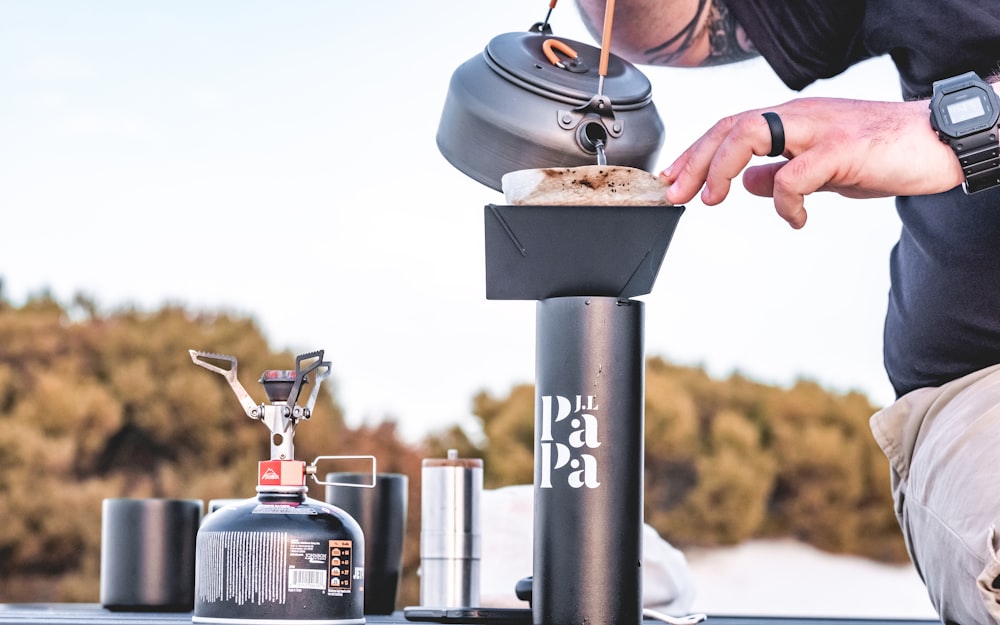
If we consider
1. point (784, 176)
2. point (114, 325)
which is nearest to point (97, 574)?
point (114, 325)

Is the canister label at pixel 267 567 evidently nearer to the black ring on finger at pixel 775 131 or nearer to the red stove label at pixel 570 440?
the red stove label at pixel 570 440

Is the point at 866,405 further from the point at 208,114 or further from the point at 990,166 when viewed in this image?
the point at 990,166

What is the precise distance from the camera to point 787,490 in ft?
20.7

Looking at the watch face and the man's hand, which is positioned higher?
the watch face

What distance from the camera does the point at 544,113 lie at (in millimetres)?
1415

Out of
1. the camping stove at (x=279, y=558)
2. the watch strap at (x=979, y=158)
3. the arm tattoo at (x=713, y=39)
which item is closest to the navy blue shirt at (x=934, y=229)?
the arm tattoo at (x=713, y=39)

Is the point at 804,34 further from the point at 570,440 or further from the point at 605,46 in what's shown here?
the point at 570,440

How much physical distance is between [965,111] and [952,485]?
0.47 m

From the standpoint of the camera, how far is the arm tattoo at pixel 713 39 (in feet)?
6.19

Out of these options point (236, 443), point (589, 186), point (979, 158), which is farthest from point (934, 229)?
point (236, 443)

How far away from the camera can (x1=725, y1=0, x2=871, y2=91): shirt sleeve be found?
181 cm

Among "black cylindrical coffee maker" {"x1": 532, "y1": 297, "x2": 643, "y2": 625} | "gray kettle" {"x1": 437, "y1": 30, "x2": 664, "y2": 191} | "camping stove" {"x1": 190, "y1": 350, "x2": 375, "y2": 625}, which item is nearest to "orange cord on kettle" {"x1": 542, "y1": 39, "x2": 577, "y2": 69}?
"gray kettle" {"x1": 437, "y1": 30, "x2": 664, "y2": 191}

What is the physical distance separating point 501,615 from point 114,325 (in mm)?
Result: 5220

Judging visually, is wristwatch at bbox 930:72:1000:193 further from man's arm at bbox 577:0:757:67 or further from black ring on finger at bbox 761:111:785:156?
man's arm at bbox 577:0:757:67
